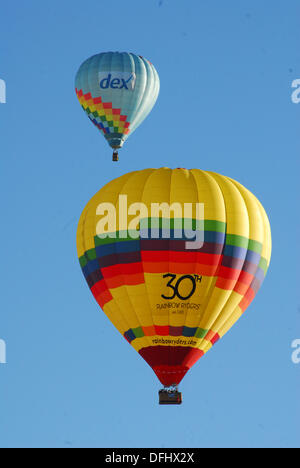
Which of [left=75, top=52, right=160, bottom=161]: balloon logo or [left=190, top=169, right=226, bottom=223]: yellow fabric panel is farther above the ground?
[left=75, top=52, right=160, bottom=161]: balloon logo

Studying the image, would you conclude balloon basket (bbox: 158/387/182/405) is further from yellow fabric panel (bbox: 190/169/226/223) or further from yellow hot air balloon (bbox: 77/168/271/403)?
yellow fabric panel (bbox: 190/169/226/223)

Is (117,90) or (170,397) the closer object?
(170,397)

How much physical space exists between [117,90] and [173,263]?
518 inches

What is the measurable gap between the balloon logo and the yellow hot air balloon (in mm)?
11415

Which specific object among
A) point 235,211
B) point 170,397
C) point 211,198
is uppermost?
point 211,198

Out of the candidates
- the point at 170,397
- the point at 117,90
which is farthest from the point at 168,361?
the point at 117,90

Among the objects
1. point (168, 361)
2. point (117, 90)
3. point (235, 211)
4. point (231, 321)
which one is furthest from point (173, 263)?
point (117, 90)

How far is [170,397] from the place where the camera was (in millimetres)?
38781

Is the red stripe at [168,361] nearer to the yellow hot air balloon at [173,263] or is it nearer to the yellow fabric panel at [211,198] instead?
the yellow hot air balloon at [173,263]

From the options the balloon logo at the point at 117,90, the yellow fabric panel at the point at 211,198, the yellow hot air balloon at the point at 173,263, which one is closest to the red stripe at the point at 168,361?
the yellow hot air balloon at the point at 173,263

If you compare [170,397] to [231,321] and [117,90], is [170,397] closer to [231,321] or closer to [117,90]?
[231,321]

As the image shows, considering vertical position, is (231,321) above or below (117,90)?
below

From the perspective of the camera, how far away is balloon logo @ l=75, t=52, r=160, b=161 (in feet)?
167

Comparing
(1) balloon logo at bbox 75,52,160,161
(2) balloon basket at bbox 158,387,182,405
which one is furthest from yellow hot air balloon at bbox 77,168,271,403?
(1) balloon logo at bbox 75,52,160,161
